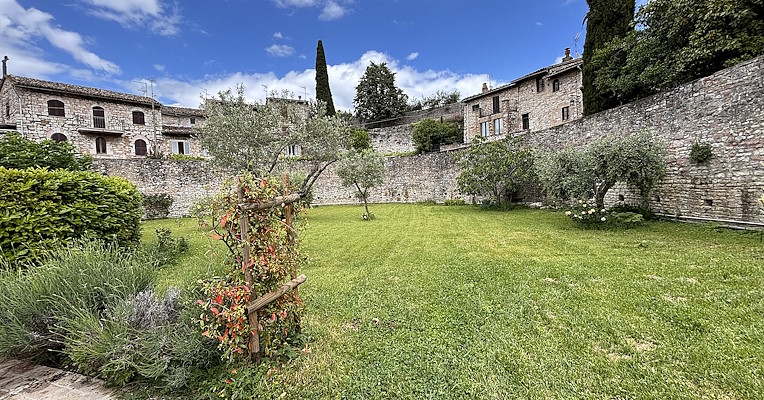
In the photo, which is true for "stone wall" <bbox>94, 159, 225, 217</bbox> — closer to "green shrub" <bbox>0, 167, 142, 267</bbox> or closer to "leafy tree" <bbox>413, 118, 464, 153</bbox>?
"green shrub" <bbox>0, 167, 142, 267</bbox>

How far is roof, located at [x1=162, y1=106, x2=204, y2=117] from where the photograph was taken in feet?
99.1

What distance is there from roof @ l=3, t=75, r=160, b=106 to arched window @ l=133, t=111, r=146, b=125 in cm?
86

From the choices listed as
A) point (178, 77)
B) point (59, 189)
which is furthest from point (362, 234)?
point (178, 77)

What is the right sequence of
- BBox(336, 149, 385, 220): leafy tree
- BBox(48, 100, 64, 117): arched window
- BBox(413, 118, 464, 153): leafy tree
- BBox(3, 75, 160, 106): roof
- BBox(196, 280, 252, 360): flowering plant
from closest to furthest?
BBox(196, 280, 252, 360): flowering plant, BBox(336, 149, 385, 220): leafy tree, BBox(3, 75, 160, 106): roof, BBox(48, 100, 64, 117): arched window, BBox(413, 118, 464, 153): leafy tree

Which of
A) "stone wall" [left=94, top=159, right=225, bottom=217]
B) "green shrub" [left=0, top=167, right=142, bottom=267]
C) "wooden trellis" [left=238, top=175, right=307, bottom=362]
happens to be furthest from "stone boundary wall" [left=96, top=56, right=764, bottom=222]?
"stone wall" [left=94, top=159, right=225, bottom=217]

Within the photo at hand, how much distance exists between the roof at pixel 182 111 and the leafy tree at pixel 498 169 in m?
25.7

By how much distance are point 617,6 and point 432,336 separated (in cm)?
1918

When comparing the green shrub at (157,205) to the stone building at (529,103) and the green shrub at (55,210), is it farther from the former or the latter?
the stone building at (529,103)

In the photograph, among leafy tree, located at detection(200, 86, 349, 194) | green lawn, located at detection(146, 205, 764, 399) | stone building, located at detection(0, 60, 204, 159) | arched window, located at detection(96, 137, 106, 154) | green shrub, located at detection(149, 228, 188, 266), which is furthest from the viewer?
arched window, located at detection(96, 137, 106, 154)

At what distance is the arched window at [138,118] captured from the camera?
25609 millimetres

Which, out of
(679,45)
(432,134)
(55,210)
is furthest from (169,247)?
(432,134)

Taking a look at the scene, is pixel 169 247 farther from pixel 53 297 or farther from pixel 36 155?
pixel 53 297

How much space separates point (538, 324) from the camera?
10.6 feet

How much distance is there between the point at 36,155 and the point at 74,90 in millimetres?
22947
